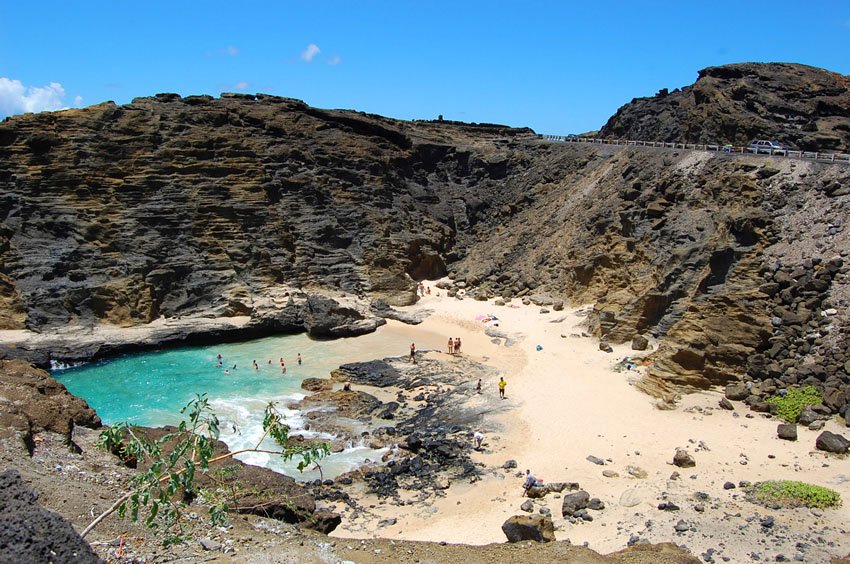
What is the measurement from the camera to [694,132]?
45344 mm

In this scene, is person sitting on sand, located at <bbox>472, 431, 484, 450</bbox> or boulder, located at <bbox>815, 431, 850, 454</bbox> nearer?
boulder, located at <bbox>815, 431, 850, 454</bbox>

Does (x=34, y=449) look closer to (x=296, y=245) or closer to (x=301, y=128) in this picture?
(x=296, y=245)

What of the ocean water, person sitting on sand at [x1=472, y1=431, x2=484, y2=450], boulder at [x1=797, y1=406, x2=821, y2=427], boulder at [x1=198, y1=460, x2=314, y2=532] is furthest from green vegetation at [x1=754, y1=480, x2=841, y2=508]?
the ocean water

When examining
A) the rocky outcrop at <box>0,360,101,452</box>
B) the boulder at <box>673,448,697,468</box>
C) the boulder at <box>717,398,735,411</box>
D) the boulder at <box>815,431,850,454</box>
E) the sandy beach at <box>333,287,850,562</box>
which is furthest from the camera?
the boulder at <box>717,398,735,411</box>

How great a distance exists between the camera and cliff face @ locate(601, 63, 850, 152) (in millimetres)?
41219

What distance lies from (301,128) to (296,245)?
356 inches

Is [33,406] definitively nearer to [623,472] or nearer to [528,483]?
[528,483]

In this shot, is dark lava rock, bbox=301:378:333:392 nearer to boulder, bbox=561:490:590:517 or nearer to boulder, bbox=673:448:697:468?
boulder, bbox=561:490:590:517

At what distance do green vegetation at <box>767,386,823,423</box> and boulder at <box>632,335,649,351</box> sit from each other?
7.02 metres

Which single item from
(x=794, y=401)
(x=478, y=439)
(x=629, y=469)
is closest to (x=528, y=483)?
(x=629, y=469)

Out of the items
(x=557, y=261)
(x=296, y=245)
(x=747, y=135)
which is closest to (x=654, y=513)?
(x=557, y=261)

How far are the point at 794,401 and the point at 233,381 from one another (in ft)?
72.9

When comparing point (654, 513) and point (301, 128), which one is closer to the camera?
point (654, 513)

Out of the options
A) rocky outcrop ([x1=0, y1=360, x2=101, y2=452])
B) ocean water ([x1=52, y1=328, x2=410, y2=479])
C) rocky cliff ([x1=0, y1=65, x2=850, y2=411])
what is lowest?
ocean water ([x1=52, y1=328, x2=410, y2=479])
